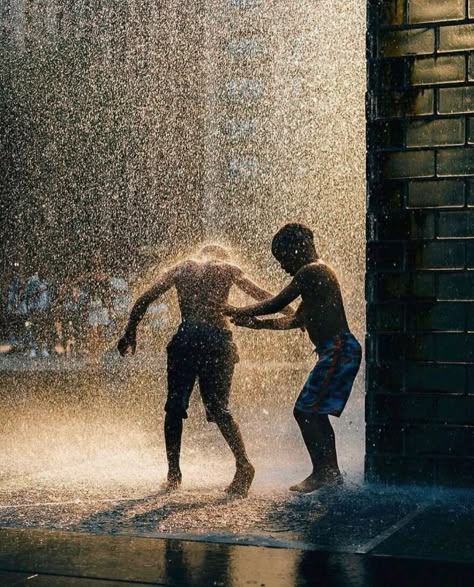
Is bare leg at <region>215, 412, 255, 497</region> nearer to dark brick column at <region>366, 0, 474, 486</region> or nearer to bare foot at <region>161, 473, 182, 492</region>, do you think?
bare foot at <region>161, 473, 182, 492</region>

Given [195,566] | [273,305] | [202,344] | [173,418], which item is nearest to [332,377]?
[273,305]

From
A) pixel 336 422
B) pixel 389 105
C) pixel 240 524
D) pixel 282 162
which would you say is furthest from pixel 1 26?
pixel 240 524

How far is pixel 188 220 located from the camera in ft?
110

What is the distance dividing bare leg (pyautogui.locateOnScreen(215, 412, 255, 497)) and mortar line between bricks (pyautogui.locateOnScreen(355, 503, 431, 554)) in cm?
114

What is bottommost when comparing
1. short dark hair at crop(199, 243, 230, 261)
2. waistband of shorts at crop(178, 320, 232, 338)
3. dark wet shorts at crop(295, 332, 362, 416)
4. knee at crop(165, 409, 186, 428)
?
knee at crop(165, 409, 186, 428)

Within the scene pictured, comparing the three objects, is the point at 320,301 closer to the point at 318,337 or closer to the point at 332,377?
the point at 318,337

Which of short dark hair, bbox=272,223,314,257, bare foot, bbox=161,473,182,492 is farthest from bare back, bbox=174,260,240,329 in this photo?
bare foot, bbox=161,473,182,492

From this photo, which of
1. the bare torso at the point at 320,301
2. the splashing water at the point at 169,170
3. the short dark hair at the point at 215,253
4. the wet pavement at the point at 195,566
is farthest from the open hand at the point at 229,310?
the splashing water at the point at 169,170

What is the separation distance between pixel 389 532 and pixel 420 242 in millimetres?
2314

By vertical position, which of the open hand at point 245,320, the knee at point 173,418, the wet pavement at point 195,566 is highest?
the open hand at point 245,320

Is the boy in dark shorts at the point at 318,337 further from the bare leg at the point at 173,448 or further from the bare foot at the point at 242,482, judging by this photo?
the bare leg at the point at 173,448

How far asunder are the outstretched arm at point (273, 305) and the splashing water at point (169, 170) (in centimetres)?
228

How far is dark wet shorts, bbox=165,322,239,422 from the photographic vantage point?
302 inches

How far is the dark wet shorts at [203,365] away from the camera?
25.1ft
